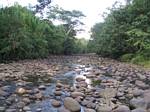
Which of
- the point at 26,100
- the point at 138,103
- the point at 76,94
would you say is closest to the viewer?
the point at 138,103

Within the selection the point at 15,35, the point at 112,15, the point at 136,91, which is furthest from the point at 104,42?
the point at 136,91

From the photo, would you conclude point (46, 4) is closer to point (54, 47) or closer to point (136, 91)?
point (54, 47)

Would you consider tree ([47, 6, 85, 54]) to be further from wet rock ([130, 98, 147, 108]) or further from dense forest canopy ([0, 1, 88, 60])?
wet rock ([130, 98, 147, 108])

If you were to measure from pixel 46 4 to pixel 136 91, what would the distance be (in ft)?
98.7

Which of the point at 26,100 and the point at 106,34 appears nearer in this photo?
the point at 26,100

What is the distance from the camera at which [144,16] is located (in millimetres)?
19594

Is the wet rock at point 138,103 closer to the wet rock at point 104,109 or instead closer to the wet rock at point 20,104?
the wet rock at point 104,109

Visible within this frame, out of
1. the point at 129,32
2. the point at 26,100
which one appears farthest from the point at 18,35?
the point at 26,100

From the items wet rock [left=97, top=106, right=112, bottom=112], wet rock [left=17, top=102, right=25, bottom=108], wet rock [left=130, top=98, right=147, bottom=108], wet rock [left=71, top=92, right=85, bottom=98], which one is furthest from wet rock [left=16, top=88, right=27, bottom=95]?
wet rock [left=130, top=98, right=147, bottom=108]

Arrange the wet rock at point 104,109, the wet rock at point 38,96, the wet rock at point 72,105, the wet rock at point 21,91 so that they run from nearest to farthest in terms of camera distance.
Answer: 1. the wet rock at point 104,109
2. the wet rock at point 72,105
3. the wet rock at point 38,96
4. the wet rock at point 21,91

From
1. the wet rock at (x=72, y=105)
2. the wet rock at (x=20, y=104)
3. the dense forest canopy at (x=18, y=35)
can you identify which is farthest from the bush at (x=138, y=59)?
the wet rock at (x=20, y=104)

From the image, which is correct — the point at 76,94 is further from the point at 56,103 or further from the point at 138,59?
the point at 138,59

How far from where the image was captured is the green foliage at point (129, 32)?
62.1 feet

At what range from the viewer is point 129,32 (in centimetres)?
1958
